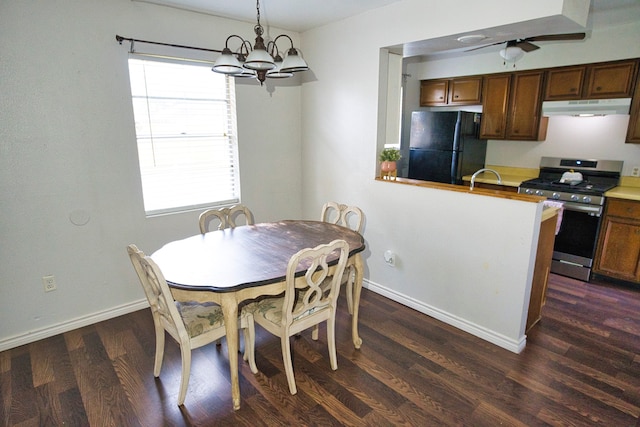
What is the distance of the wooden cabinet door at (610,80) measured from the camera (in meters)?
3.43

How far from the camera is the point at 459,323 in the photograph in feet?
9.21

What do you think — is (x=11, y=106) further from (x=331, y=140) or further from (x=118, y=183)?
(x=331, y=140)

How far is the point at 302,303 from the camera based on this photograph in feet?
7.11

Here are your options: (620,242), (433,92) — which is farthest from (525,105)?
(620,242)

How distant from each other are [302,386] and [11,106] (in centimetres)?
268

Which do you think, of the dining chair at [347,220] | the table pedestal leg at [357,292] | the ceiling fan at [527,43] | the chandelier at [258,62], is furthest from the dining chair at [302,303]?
the ceiling fan at [527,43]

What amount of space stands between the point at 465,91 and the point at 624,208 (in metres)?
2.25

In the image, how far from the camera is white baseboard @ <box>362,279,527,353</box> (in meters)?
2.54

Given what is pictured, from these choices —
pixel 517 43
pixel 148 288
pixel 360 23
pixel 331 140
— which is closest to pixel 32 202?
pixel 148 288

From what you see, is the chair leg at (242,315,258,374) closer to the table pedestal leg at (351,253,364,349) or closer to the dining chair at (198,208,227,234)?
the table pedestal leg at (351,253,364,349)

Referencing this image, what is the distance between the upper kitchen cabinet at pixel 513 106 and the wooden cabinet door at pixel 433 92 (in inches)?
22.1

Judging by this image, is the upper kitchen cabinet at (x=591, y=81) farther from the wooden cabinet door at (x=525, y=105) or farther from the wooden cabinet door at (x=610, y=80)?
the wooden cabinet door at (x=525, y=105)

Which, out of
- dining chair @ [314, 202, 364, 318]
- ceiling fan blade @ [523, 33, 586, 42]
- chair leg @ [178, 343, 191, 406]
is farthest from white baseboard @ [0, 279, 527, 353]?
ceiling fan blade @ [523, 33, 586, 42]

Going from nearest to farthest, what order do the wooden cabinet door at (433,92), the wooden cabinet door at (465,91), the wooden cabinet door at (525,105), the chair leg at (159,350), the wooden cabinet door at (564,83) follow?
the chair leg at (159,350) → the wooden cabinet door at (564,83) → the wooden cabinet door at (525,105) → the wooden cabinet door at (465,91) → the wooden cabinet door at (433,92)
